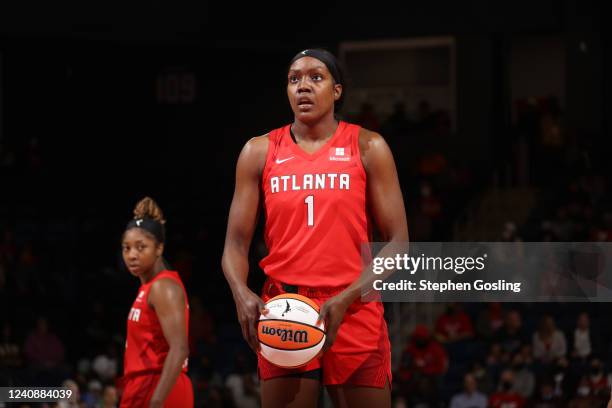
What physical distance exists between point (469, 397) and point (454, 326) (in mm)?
1516

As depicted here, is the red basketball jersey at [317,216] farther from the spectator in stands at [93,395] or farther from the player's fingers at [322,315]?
the spectator in stands at [93,395]

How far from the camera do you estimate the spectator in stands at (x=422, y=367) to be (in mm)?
11375

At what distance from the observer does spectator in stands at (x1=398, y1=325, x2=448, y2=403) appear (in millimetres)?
11375

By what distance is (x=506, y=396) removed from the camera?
10.9 metres

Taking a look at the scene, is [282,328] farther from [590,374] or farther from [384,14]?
[384,14]

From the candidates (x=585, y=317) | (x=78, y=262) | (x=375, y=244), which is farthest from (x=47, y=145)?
(x=375, y=244)

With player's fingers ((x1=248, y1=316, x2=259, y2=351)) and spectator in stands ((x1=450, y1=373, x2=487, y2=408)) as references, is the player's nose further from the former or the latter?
spectator in stands ((x1=450, y1=373, x2=487, y2=408))

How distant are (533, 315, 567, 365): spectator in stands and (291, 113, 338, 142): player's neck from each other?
291 inches

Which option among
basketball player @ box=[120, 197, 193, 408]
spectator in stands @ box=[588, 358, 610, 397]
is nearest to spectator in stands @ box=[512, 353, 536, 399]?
spectator in stands @ box=[588, 358, 610, 397]

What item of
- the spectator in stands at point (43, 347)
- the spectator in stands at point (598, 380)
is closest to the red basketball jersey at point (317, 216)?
the spectator in stands at point (598, 380)

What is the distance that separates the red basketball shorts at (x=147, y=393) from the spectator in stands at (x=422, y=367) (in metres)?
6.05

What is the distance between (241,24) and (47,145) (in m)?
4.80

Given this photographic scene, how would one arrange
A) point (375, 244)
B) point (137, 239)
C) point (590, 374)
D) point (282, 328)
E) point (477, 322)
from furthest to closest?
point (477, 322) < point (590, 374) < point (137, 239) < point (375, 244) < point (282, 328)

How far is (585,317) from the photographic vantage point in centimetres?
1120
